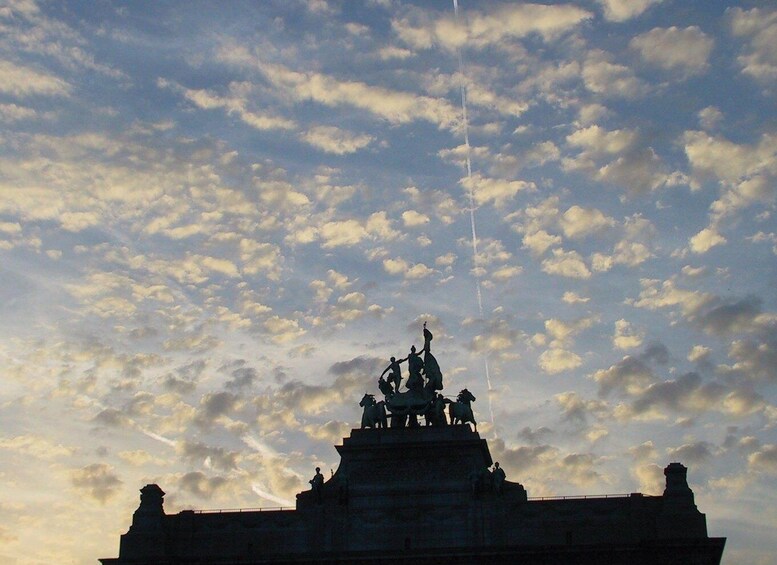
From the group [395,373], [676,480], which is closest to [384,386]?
[395,373]

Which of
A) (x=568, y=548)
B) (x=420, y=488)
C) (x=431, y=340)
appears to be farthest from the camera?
(x=431, y=340)

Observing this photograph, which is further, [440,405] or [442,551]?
[440,405]

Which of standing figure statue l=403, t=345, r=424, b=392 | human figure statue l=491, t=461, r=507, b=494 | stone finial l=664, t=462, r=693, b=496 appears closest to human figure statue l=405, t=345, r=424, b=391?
standing figure statue l=403, t=345, r=424, b=392

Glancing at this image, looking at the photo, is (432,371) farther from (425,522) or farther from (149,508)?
(149,508)

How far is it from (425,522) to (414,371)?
9303 mm

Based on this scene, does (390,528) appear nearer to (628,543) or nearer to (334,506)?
(334,506)

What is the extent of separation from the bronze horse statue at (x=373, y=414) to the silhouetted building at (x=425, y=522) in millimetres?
522

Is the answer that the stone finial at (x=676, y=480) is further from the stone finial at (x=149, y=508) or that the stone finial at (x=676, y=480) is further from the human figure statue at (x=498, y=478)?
the stone finial at (x=149, y=508)

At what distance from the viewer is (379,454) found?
222 feet

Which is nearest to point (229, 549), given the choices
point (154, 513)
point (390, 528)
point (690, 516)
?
point (154, 513)

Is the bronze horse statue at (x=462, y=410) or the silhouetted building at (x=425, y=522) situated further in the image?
the bronze horse statue at (x=462, y=410)

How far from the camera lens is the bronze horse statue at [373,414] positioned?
68875 millimetres

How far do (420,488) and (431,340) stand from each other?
33.0ft

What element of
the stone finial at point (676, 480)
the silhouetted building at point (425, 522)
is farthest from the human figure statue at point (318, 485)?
the stone finial at point (676, 480)
